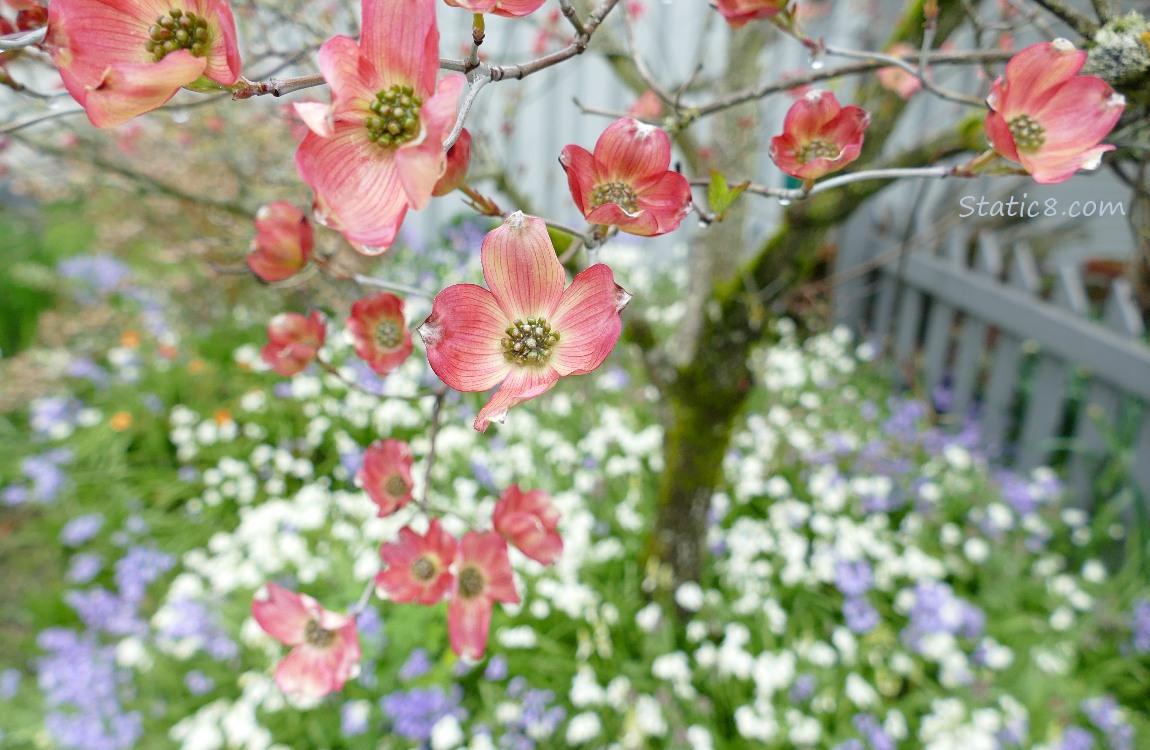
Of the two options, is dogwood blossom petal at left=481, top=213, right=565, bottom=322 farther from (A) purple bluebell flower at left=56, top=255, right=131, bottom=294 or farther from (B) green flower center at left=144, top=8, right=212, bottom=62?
(A) purple bluebell flower at left=56, top=255, right=131, bottom=294

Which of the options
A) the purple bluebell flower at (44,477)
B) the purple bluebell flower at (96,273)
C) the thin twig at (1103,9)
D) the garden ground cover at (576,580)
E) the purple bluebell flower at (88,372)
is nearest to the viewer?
the thin twig at (1103,9)

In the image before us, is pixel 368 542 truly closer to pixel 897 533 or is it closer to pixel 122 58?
pixel 897 533

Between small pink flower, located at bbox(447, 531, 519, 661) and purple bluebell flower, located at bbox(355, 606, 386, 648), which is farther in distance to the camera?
purple bluebell flower, located at bbox(355, 606, 386, 648)

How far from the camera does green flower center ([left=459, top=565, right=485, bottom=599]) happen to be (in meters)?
0.57

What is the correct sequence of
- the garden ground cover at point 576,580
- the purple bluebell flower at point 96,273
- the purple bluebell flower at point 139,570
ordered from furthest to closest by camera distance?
the purple bluebell flower at point 96,273
the purple bluebell flower at point 139,570
the garden ground cover at point 576,580

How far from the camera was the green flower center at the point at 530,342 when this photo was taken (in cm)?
40

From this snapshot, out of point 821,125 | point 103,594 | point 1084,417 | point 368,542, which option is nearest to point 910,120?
point 1084,417

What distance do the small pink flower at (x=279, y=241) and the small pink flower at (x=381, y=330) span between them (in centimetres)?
7

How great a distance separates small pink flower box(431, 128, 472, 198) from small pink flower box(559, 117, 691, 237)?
6 cm

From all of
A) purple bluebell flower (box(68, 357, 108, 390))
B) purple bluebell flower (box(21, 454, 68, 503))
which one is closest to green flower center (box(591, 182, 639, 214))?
purple bluebell flower (box(21, 454, 68, 503))

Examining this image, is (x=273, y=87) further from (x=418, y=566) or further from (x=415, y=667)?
(x=415, y=667)

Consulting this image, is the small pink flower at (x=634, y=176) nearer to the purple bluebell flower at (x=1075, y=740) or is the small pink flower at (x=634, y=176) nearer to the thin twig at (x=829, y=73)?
the thin twig at (x=829, y=73)

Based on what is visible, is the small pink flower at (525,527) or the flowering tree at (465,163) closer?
the flowering tree at (465,163)

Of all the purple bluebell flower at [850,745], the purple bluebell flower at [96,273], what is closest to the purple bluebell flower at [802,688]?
the purple bluebell flower at [850,745]
